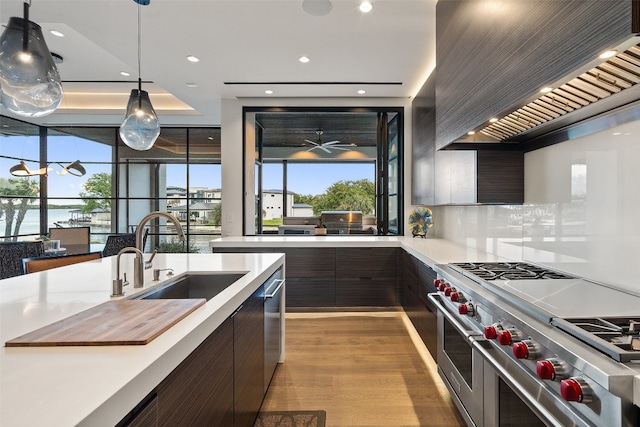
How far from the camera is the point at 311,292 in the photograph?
3.83 metres

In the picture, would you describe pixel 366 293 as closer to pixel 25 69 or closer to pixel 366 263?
pixel 366 263

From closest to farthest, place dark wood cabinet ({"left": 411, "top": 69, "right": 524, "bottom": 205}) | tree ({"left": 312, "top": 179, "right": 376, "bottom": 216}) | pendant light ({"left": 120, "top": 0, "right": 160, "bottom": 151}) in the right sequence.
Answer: dark wood cabinet ({"left": 411, "top": 69, "right": 524, "bottom": 205}) < pendant light ({"left": 120, "top": 0, "right": 160, "bottom": 151}) < tree ({"left": 312, "top": 179, "right": 376, "bottom": 216})

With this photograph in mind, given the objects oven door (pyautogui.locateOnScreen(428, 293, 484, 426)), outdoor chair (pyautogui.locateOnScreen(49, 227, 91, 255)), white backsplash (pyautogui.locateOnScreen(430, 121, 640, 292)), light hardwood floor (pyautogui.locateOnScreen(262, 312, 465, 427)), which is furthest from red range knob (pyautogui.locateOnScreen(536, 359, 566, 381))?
outdoor chair (pyautogui.locateOnScreen(49, 227, 91, 255))

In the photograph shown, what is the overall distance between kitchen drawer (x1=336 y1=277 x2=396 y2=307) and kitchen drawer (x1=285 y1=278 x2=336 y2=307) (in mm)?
91

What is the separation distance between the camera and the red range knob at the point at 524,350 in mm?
1071

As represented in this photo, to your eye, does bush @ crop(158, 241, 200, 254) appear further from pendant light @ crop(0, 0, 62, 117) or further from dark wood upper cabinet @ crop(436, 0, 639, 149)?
dark wood upper cabinet @ crop(436, 0, 639, 149)

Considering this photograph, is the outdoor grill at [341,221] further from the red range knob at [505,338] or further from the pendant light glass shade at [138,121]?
the red range knob at [505,338]

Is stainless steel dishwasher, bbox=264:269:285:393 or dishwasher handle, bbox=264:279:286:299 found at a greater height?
dishwasher handle, bbox=264:279:286:299

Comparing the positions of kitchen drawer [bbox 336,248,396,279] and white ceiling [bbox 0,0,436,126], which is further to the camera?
kitchen drawer [bbox 336,248,396,279]

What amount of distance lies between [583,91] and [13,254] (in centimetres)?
522

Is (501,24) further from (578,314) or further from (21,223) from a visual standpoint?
(21,223)

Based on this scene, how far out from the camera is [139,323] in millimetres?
1003

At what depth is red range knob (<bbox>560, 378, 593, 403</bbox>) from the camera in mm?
838

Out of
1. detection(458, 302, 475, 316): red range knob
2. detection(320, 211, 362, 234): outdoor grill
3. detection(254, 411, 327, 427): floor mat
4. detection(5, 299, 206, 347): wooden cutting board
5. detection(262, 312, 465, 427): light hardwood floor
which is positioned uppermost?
detection(320, 211, 362, 234): outdoor grill
